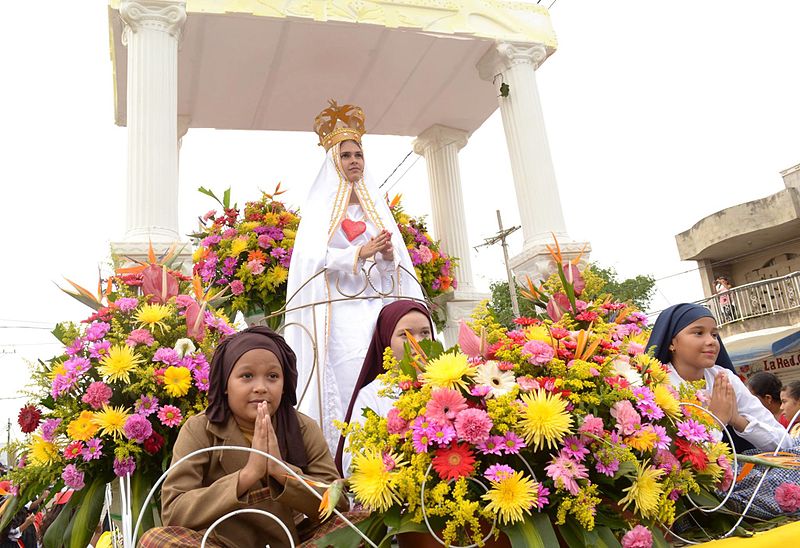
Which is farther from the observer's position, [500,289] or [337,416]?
[500,289]

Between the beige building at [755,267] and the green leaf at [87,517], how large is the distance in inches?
631

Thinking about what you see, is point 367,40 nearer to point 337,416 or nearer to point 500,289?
point 337,416

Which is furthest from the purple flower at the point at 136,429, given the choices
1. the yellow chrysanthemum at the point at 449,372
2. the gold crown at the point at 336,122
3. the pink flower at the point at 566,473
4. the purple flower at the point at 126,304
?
the gold crown at the point at 336,122

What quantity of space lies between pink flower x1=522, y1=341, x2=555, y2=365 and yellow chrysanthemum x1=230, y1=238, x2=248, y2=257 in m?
4.27

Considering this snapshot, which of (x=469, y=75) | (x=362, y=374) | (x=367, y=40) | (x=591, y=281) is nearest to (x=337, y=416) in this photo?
(x=362, y=374)

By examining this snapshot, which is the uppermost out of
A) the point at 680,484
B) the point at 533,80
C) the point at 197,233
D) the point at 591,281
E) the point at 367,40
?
the point at 367,40

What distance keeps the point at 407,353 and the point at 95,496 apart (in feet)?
5.85

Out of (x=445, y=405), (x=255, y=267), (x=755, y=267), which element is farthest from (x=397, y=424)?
(x=755, y=267)

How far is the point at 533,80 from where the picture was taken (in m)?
8.06

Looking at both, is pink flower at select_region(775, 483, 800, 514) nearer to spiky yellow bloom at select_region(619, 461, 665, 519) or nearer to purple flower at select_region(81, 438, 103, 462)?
spiky yellow bloom at select_region(619, 461, 665, 519)

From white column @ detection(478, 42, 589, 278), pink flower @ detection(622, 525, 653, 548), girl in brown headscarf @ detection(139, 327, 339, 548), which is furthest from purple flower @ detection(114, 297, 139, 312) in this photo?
white column @ detection(478, 42, 589, 278)

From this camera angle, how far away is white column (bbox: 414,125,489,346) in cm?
905

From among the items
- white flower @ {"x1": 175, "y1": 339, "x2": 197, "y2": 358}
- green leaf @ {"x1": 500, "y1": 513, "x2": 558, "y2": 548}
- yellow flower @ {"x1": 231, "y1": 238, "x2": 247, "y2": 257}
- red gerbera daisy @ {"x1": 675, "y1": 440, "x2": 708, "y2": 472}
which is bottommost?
green leaf @ {"x1": 500, "y1": 513, "x2": 558, "y2": 548}

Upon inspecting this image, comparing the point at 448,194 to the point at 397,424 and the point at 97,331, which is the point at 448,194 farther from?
the point at 397,424
